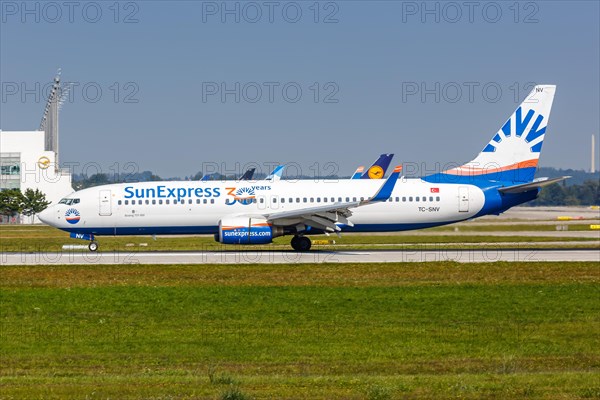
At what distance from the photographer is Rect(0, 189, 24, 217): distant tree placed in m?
100

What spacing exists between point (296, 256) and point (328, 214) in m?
3.05

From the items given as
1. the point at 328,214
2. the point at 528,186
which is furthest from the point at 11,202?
the point at 528,186

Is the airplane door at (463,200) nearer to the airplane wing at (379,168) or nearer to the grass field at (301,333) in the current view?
the grass field at (301,333)

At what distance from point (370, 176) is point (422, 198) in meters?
24.2

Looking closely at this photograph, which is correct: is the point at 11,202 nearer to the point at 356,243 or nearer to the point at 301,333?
the point at 356,243

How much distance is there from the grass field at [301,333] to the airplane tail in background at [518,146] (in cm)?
1481

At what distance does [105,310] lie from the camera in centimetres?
2611

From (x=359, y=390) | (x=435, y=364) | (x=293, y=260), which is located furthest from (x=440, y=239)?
(x=359, y=390)

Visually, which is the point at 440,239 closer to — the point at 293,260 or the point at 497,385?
the point at 293,260

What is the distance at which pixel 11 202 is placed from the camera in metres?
102

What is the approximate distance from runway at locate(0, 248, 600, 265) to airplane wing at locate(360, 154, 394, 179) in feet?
81.2

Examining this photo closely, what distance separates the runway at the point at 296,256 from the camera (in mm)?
40469

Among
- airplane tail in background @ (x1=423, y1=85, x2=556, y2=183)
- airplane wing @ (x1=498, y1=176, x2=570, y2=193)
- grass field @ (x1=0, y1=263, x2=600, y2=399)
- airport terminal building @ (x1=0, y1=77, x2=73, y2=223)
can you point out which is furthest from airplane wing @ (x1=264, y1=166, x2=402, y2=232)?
airport terminal building @ (x1=0, y1=77, x2=73, y2=223)

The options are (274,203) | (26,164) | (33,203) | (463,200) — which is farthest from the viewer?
(26,164)
